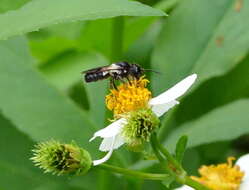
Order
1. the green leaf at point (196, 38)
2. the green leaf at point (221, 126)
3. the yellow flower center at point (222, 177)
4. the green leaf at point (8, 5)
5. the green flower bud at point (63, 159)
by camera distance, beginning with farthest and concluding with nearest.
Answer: the green leaf at point (196, 38), the green leaf at point (8, 5), the green leaf at point (221, 126), the yellow flower center at point (222, 177), the green flower bud at point (63, 159)

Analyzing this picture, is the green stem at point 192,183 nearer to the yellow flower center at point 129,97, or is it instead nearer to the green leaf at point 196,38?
the yellow flower center at point 129,97

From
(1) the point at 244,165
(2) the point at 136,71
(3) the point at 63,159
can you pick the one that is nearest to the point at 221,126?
(1) the point at 244,165

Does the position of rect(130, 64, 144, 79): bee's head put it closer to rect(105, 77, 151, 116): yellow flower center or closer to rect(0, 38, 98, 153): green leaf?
rect(105, 77, 151, 116): yellow flower center

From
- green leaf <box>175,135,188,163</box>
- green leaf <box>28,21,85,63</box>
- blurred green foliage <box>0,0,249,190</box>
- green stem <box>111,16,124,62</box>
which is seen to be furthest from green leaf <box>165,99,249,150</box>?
green leaf <box>28,21,85,63</box>

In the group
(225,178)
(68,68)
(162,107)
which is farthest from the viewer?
(68,68)

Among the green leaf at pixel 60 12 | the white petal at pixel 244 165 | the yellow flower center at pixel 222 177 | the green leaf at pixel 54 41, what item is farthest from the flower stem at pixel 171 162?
the green leaf at pixel 54 41

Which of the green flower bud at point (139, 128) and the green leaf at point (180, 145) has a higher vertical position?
the green flower bud at point (139, 128)

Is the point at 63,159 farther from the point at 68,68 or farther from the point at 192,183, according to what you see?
the point at 68,68
